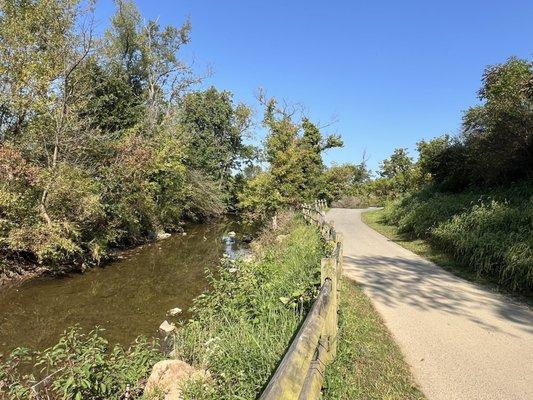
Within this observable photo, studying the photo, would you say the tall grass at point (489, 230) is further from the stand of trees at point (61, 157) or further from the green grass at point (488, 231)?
the stand of trees at point (61, 157)

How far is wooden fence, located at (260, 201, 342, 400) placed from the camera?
222 cm

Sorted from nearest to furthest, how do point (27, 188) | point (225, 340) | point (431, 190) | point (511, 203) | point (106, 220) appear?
1. point (225, 340)
2. point (511, 203)
3. point (27, 188)
4. point (106, 220)
5. point (431, 190)

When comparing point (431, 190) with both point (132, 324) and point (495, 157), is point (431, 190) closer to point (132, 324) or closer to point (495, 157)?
point (495, 157)

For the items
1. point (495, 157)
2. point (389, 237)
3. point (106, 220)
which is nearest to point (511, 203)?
point (495, 157)

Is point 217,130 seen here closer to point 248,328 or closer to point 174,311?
point 174,311

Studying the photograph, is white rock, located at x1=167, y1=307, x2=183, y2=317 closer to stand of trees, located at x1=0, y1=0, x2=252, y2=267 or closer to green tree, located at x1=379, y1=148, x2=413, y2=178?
stand of trees, located at x1=0, y1=0, x2=252, y2=267

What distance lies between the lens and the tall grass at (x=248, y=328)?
3.94 m

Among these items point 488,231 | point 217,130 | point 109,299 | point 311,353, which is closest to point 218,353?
point 311,353

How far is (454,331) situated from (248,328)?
3003 millimetres

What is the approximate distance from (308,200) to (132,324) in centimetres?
1830

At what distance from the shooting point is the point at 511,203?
12.5 metres

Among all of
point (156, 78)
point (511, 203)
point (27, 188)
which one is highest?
point (156, 78)

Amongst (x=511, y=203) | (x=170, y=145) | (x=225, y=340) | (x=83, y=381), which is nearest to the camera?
(x=83, y=381)

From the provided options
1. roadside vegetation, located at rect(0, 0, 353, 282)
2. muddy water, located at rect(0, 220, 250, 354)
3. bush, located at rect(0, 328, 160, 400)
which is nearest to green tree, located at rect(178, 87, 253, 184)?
roadside vegetation, located at rect(0, 0, 353, 282)
